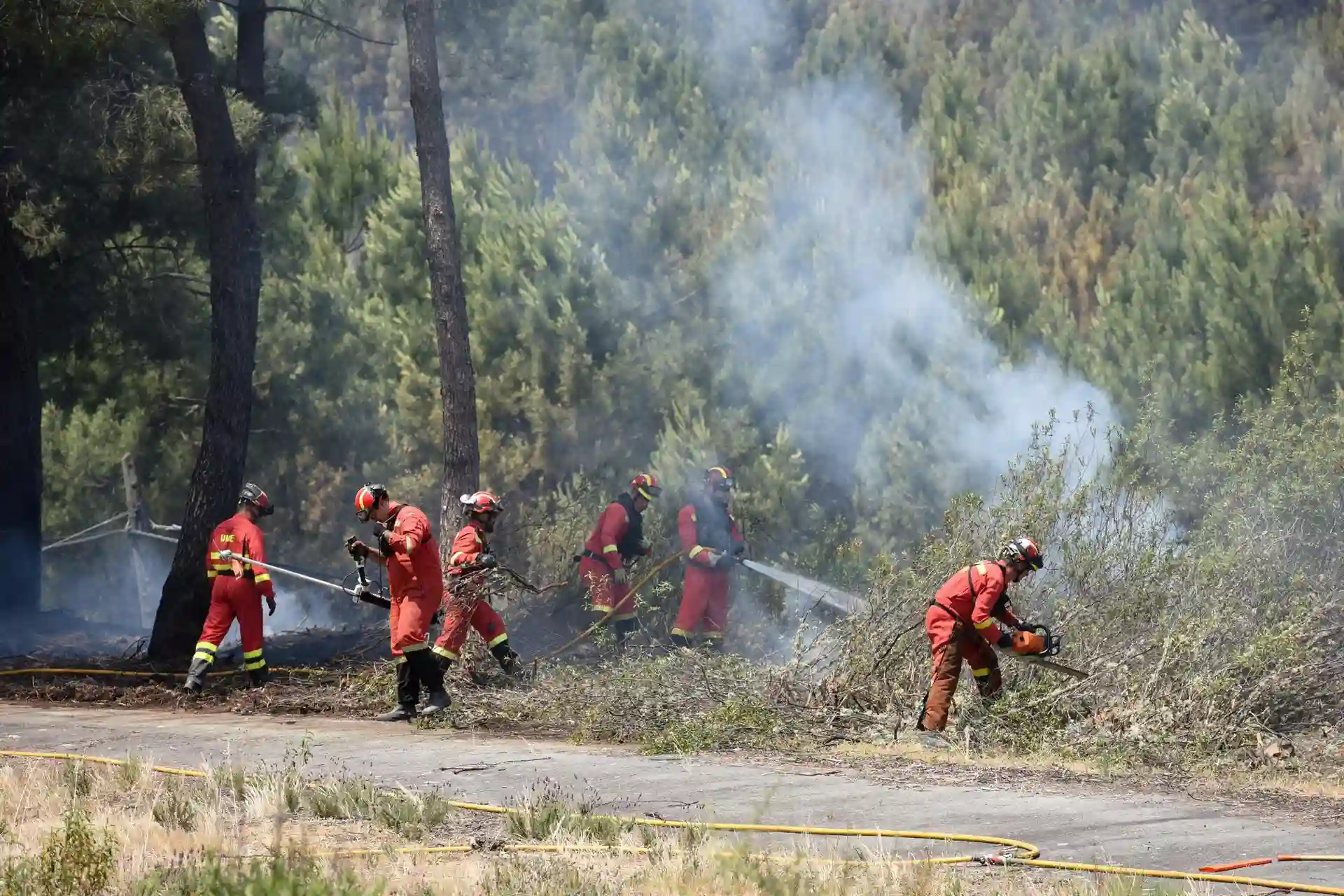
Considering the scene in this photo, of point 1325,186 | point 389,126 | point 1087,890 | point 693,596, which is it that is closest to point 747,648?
point 693,596

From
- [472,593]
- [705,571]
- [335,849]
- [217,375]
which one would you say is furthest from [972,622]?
[217,375]

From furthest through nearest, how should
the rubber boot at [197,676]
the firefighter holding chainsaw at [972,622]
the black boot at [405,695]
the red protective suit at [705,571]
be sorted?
1. the red protective suit at [705,571]
2. the rubber boot at [197,676]
3. the black boot at [405,695]
4. the firefighter holding chainsaw at [972,622]

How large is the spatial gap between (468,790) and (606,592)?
23.3 ft

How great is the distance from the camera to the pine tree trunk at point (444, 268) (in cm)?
1406

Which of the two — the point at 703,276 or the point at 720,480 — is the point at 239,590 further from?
the point at 703,276

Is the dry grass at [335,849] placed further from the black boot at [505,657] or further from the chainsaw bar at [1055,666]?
the black boot at [505,657]

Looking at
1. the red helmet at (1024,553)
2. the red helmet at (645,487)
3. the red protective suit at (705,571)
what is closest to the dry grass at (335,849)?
the red helmet at (1024,553)

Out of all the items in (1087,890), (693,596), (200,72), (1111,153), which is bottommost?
(1087,890)

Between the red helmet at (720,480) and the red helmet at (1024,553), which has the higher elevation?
the red helmet at (720,480)

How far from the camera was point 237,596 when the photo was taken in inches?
533

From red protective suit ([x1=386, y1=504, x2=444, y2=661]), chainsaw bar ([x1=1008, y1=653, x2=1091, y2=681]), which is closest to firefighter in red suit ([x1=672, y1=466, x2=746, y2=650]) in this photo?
red protective suit ([x1=386, y1=504, x2=444, y2=661])

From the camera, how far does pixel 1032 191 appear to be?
73.4 feet

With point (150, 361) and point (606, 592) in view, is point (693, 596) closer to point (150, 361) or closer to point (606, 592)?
point (606, 592)

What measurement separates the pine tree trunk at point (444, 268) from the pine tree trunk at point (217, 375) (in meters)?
1.74
